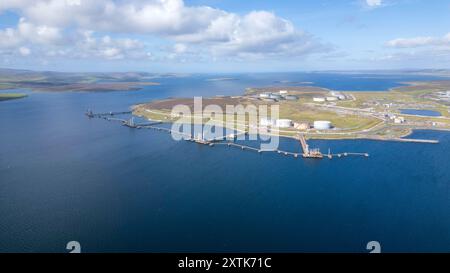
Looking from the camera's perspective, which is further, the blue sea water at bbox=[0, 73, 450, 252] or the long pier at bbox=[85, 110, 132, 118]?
the long pier at bbox=[85, 110, 132, 118]

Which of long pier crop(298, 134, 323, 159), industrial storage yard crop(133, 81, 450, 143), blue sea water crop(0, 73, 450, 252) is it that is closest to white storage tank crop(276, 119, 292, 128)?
industrial storage yard crop(133, 81, 450, 143)

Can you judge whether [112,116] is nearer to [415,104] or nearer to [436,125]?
[436,125]

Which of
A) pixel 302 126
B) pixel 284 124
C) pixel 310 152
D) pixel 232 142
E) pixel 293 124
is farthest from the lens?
pixel 293 124

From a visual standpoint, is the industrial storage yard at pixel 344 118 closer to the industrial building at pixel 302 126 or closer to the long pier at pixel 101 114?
the industrial building at pixel 302 126

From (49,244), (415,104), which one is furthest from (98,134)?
(415,104)

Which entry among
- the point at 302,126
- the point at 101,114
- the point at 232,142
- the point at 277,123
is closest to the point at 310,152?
the point at 232,142

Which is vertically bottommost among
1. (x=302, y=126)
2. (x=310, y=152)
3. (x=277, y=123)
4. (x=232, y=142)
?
(x=310, y=152)

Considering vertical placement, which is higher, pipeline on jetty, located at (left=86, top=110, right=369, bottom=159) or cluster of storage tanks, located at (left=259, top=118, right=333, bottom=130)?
cluster of storage tanks, located at (left=259, top=118, right=333, bottom=130)

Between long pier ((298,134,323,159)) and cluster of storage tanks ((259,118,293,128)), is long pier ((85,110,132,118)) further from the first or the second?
long pier ((298,134,323,159))

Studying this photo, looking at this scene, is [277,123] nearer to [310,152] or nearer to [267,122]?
[267,122]
